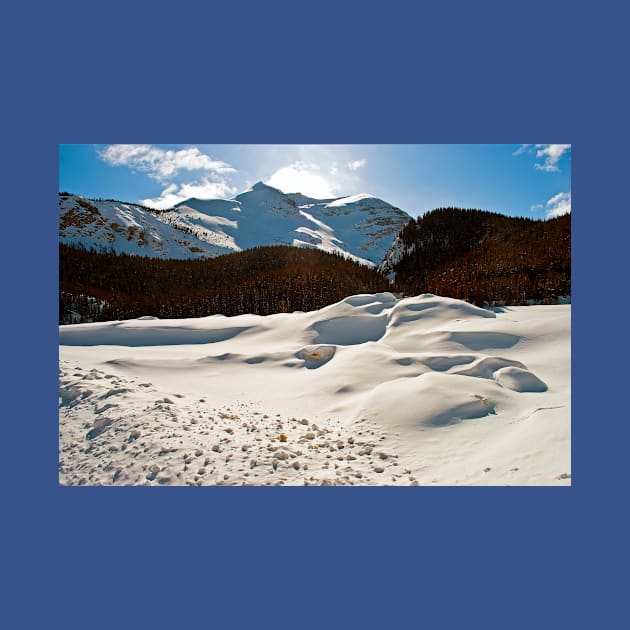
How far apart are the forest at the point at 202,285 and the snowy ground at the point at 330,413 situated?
14081 mm

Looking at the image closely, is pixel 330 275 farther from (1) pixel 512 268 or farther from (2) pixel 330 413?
(2) pixel 330 413

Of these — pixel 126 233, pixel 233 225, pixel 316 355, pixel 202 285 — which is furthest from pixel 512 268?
pixel 233 225

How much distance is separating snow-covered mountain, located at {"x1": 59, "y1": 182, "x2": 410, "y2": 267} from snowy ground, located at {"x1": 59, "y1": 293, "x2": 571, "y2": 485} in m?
48.4

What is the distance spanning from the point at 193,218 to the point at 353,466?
11590 centimetres

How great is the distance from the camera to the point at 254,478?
313 centimetres

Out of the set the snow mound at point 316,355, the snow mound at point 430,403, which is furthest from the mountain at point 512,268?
the snow mound at point 316,355

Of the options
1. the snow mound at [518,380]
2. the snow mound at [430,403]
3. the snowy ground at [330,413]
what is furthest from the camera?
the snow mound at [518,380]

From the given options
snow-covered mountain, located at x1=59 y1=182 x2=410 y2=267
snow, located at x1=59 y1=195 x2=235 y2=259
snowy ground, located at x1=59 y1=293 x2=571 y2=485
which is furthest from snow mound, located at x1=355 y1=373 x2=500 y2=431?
snow, located at x1=59 y1=195 x2=235 y2=259

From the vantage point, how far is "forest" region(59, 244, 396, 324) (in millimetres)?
25156

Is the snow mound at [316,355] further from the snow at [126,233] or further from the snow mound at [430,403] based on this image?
the snow at [126,233]

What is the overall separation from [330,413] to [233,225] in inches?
4543

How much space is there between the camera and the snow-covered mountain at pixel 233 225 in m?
72.6

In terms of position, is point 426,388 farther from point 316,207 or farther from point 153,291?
point 316,207

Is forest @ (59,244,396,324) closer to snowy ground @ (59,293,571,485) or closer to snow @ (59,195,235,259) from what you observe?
snowy ground @ (59,293,571,485)
